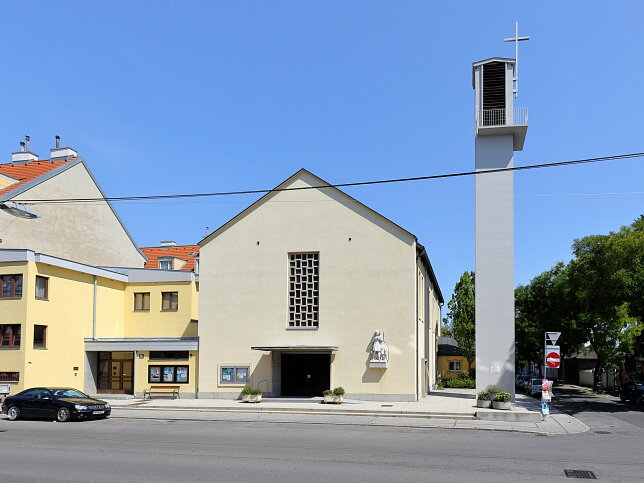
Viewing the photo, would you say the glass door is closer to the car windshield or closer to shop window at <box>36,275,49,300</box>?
shop window at <box>36,275,49,300</box>

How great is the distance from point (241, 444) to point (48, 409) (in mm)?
10380

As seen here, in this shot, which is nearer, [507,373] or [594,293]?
[507,373]

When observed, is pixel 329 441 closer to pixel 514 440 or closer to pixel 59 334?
pixel 514 440

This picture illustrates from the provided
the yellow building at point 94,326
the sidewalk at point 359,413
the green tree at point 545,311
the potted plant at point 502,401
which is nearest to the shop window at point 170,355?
the yellow building at point 94,326

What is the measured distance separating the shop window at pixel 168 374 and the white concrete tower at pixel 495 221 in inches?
581

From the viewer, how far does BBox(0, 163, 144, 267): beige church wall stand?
3603 cm

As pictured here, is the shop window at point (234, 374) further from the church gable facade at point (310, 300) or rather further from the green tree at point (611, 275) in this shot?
the green tree at point (611, 275)

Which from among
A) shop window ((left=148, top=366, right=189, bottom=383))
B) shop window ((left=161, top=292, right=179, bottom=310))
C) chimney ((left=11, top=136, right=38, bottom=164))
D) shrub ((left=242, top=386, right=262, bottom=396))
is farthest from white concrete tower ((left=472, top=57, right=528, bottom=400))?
chimney ((left=11, top=136, right=38, bottom=164))

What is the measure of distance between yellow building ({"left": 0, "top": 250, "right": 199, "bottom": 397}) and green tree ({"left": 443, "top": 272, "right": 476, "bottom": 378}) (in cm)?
2454

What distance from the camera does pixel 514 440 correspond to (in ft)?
58.9

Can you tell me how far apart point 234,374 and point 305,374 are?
11.6 feet

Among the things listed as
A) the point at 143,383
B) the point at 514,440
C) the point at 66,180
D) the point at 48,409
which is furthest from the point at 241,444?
the point at 66,180

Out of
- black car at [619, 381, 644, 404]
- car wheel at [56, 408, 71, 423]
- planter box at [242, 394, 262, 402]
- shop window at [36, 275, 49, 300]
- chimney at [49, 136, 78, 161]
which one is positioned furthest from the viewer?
chimney at [49, 136, 78, 161]

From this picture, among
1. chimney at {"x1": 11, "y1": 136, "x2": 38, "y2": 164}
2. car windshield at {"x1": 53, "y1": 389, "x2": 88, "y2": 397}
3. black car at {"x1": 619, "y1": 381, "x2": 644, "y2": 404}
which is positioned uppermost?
chimney at {"x1": 11, "y1": 136, "x2": 38, "y2": 164}
